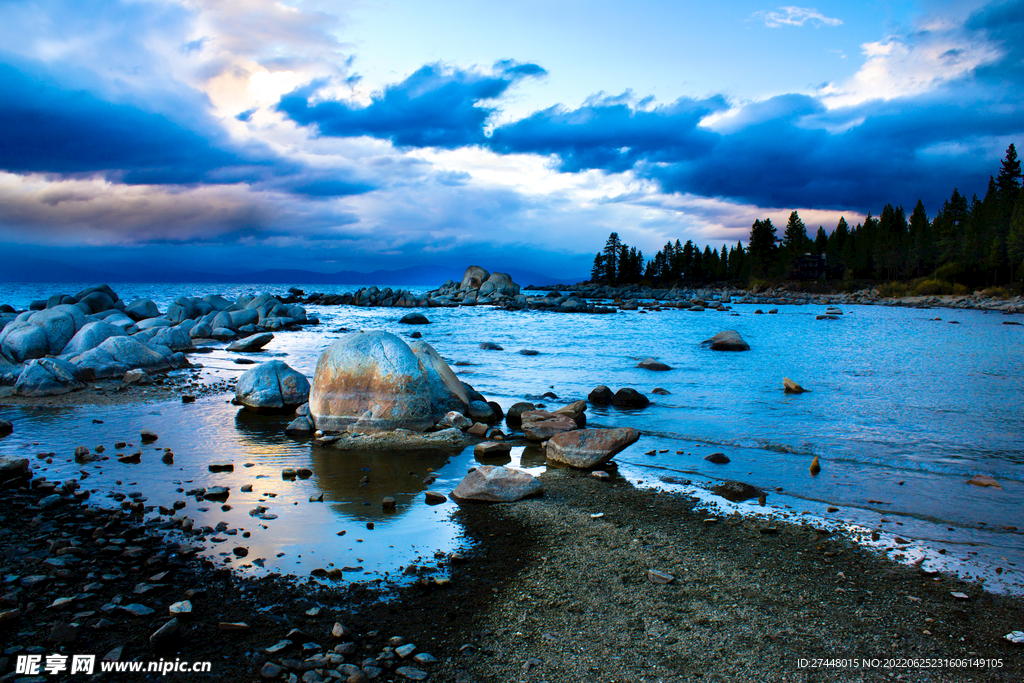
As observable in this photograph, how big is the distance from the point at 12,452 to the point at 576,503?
9723 mm

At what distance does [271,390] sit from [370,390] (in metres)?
3.55

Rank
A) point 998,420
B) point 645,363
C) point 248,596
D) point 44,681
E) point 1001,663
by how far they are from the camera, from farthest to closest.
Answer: point 645,363 < point 998,420 < point 248,596 < point 1001,663 < point 44,681

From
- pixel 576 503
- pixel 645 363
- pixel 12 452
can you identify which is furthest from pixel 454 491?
pixel 645 363

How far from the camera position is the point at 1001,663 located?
4105 millimetres

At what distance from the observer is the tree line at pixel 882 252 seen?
7550 cm

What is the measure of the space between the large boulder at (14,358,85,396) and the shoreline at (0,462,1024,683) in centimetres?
937

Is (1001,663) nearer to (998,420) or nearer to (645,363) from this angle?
(998,420)

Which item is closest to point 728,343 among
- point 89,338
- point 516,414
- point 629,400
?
point 629,400

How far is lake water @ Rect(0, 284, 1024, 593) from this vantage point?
6453 mm

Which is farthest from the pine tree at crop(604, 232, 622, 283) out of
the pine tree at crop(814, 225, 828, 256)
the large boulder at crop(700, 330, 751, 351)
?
the large boulder at crop(700, 330, 751, 351)

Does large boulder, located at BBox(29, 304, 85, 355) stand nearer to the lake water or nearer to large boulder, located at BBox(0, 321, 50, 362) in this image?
large boulder, located at BBox(0, 321, 50, 362)

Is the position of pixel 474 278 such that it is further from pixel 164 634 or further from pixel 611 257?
pixel 164 634

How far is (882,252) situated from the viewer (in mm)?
97688

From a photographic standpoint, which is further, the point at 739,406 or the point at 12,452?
the point at 739,406
